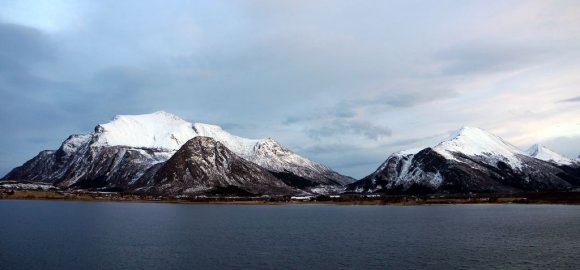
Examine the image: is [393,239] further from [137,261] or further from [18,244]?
[18,244]

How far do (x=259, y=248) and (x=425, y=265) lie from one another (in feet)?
111

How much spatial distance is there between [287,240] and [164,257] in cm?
3207

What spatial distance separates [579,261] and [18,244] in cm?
9731

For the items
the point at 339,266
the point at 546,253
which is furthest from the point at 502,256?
the point at 339,266

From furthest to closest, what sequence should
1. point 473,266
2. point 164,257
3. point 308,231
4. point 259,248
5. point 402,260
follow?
point 308,231 < point 259,248 < point 164,257 < point 402,260 < point 473,266

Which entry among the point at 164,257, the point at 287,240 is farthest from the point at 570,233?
the point at 164,257

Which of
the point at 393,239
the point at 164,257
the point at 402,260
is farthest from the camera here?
the point at 393,239

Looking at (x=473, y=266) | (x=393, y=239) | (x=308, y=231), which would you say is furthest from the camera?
(x=308, y=231)

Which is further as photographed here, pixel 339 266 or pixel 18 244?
pixel 18 244

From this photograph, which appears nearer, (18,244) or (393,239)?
(18,244)

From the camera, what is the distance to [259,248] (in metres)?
96.8

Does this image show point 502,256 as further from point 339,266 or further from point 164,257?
point 164,257

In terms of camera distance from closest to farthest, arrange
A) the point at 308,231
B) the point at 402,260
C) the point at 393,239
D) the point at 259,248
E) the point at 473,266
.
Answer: the point at 473,266 < the point at 402,260 < the point at 259,248 < the point at 393,239 < the point at 308,231

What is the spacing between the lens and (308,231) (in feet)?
433
